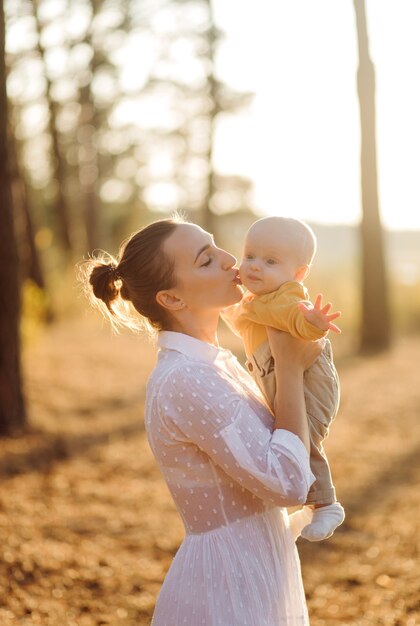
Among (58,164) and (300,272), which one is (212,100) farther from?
(300,272)

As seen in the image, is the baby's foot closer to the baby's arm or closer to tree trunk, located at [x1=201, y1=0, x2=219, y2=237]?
the baby's arm

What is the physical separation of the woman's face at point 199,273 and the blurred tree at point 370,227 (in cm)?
1083

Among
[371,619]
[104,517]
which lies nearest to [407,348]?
[104,517]

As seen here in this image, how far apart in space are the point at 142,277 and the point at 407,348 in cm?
1252

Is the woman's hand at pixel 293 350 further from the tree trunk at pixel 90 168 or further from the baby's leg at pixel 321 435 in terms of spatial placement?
the tree trunk at pixel 90 168

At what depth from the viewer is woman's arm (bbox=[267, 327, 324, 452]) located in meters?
2.28

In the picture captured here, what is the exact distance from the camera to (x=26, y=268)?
16844 millimetres

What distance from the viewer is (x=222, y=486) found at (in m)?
2.36

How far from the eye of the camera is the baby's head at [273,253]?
2.51 m


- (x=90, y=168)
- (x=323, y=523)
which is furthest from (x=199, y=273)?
(x=90, y=168)

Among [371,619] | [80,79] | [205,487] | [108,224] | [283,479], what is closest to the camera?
[283,479]

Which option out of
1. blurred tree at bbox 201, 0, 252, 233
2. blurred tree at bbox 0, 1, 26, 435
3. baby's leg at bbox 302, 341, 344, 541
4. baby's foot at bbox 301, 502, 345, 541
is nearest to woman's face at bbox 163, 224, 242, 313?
baby's leg at bbox 302, 341, 344, 541

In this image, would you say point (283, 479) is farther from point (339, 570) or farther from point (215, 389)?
point (339, 570)

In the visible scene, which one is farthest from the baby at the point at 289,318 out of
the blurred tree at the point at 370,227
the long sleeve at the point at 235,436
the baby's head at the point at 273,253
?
the blurred tree at the point at 370,227
